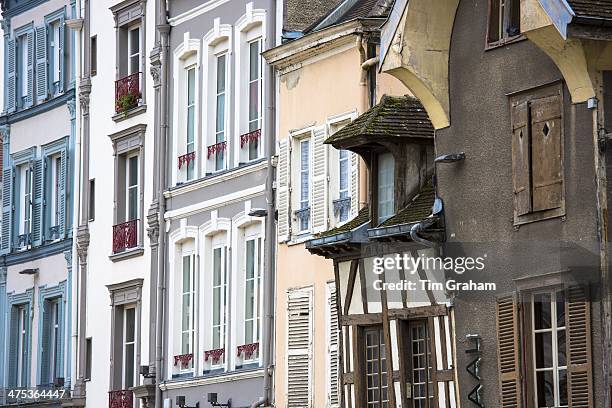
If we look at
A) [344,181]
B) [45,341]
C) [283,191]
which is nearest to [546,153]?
[344,181]

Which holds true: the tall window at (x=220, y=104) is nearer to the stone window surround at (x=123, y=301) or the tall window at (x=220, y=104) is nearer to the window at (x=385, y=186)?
the stone window surround at (x=123, y=301)

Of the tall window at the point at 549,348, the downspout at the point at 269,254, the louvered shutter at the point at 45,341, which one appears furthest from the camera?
the louvered shutter at the point at 45,341

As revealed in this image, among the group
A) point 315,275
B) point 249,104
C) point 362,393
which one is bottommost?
point 362,393

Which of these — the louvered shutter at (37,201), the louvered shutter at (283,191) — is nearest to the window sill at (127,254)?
the louvered shutter at (37,201)

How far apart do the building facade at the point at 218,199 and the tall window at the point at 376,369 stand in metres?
5.52

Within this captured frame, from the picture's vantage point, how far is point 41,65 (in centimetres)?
5200

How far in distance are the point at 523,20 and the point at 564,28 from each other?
3.40ft

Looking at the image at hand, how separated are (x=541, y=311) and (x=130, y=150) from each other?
1840 cm

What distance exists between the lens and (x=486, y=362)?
30922 millimetres

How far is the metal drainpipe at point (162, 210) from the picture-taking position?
4419cm

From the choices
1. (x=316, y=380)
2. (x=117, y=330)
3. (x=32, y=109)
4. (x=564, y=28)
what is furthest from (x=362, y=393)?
(x=32, y=109)

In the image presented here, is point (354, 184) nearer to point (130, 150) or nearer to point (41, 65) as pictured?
point (130, 150)

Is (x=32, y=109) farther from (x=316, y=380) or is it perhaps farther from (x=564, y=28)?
(x=564, y=28)

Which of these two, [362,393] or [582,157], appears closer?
[582,157]
